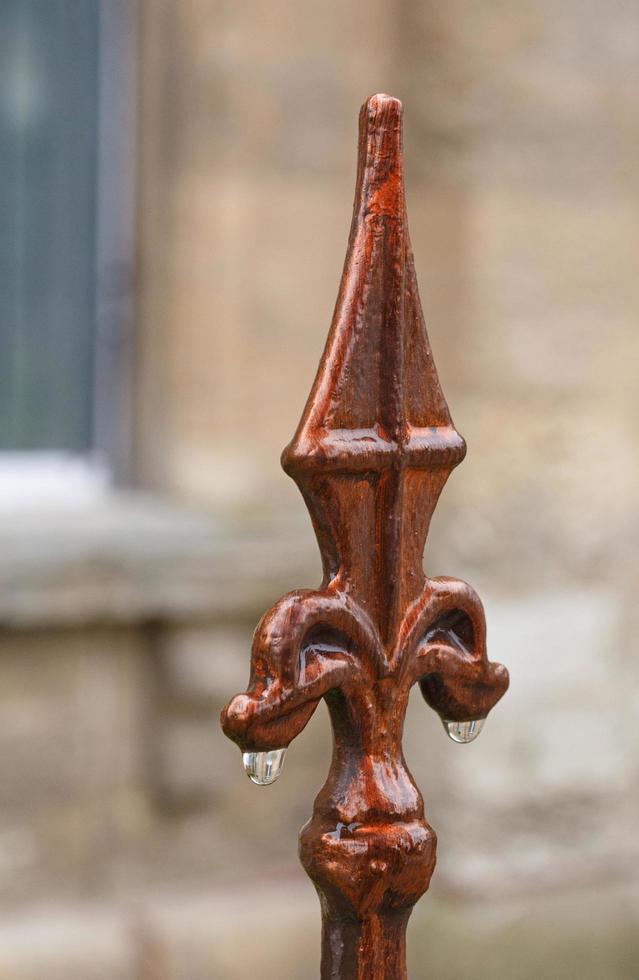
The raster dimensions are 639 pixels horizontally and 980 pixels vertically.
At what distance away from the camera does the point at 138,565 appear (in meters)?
1.72

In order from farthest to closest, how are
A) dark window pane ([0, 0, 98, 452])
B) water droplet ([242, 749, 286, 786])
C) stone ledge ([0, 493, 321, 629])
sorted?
dark window pane ([0, 0, 98, 452]) < stone ledge ([0, 493, 321, 629]) < water droplet ([242, 749, 286, 786])

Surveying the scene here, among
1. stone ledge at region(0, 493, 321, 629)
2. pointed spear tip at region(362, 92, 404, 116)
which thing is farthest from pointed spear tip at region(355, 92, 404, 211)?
stone ledge at region(0, 493, 321, 629)

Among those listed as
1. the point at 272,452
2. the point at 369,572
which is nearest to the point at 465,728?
the point at 369,572

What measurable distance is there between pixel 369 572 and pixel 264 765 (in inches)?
3.9

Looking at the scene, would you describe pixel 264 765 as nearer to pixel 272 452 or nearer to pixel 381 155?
pixel 381 155

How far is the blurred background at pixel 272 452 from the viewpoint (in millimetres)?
1749

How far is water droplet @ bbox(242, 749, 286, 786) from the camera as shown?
0.56m

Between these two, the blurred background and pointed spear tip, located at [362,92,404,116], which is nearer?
pointed spear tip, located at [362,92,404,116]

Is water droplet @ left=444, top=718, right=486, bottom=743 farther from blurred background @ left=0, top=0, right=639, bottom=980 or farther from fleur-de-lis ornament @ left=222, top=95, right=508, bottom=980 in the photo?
blurred background @ left=0, top=0, right=639, bottom=980

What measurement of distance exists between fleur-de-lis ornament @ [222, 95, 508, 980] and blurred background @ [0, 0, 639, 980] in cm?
114

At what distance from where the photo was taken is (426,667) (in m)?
0.62

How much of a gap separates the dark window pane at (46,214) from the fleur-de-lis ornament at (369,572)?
1373 mm

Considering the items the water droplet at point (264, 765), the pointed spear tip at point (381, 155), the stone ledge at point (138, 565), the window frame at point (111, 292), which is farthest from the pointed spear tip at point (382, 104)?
the window frame at point (111, 292)

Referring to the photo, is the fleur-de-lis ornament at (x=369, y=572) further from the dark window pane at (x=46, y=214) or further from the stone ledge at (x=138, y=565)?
the dark window pane at (x=46, y=214)
